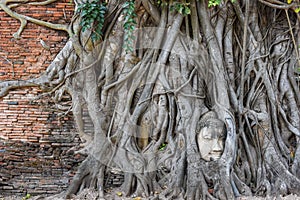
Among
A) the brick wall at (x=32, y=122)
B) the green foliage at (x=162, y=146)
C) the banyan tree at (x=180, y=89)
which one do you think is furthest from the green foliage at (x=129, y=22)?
the green foliage at (x=162, y=146)

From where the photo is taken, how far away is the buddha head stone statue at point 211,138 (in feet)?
11.7

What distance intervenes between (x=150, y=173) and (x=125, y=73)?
1.25 m

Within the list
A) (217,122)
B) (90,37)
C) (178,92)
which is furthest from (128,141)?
(90,37)

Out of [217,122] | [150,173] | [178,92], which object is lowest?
[150,173]

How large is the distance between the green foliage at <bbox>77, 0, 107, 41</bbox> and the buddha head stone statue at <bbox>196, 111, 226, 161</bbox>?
1.69 meters

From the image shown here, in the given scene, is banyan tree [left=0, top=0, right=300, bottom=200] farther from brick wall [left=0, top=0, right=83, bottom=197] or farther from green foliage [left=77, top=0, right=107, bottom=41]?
brick wall [left=0, top=0, right=83, bottom=197]

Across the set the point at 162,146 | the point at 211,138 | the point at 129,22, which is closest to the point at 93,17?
the point at 129,22

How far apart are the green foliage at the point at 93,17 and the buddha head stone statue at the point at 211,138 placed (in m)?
1.69

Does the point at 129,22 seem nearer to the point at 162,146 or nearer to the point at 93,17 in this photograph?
the point at 93,17

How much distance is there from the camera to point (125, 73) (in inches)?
153

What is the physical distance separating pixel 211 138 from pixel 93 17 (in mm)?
1999

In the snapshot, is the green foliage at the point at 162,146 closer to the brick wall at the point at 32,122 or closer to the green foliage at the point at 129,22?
the brick wall at the point at 32,122

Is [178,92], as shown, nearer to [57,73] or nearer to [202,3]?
[202,3]

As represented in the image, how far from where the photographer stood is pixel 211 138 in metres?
3.56
